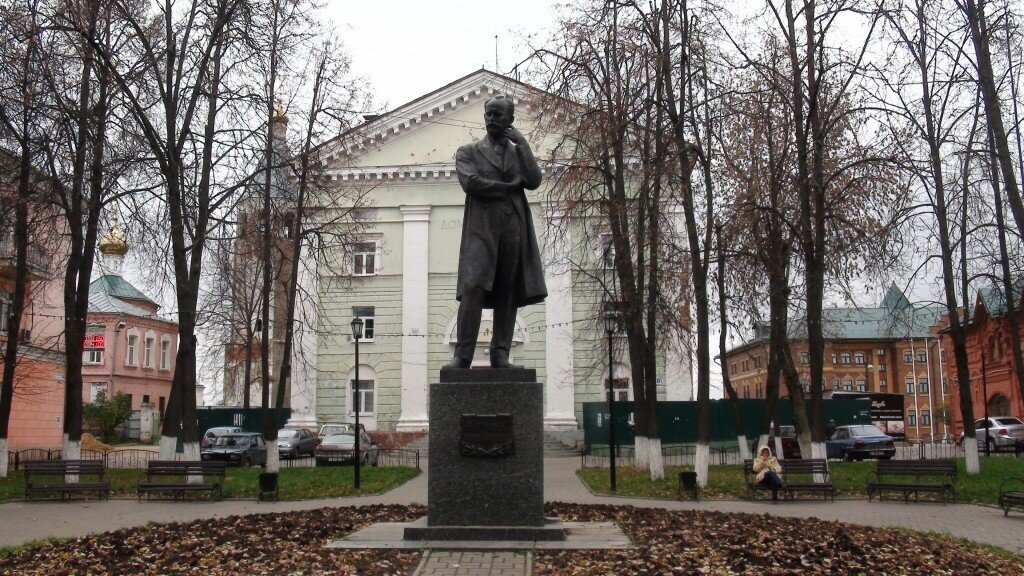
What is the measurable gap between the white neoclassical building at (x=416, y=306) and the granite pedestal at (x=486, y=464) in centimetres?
3002

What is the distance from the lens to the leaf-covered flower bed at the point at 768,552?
308 inches

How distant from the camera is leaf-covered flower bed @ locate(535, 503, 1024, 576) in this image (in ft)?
25.7

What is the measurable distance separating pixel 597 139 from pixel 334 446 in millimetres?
15228

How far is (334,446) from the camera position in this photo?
103 feet

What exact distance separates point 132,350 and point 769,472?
48.8m

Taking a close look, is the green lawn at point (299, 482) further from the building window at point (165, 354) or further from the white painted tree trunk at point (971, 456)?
the building window at point (165, 354)

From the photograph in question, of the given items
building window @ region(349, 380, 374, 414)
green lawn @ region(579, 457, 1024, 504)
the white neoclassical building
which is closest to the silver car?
the white neoclassical building

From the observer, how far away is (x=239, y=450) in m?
31.6

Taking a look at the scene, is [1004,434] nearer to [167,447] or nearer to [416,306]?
[416,306]

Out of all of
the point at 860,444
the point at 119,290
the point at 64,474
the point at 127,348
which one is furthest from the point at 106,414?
the point at 860,444

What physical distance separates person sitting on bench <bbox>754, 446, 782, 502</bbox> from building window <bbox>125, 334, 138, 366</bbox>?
158 feet

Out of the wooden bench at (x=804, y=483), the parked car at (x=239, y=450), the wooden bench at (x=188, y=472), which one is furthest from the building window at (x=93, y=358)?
the wooden bench at (x=804, y=483)

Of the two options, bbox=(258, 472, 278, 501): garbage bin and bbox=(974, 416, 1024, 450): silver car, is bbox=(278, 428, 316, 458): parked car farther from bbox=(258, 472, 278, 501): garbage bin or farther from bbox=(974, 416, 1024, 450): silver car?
bbox=(974, 416, 1024, 450): silver car

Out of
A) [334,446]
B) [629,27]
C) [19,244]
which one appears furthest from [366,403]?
[629,27]
